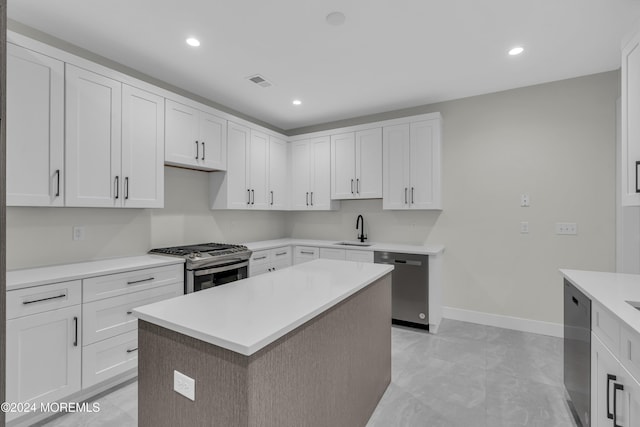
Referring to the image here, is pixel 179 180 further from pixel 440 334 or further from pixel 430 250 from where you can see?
pixel 440 334

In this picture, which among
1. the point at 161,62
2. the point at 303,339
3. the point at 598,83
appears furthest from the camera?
the point at 598,83

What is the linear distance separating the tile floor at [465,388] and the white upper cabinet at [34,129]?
1.55m

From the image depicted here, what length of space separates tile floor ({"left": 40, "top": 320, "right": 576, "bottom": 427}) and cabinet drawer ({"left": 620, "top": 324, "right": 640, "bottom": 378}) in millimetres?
958

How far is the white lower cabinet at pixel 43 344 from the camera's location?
1.76 meters

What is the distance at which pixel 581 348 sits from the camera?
5.59 ft

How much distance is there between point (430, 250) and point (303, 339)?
2.51 metres

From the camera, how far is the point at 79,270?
7.07 ft

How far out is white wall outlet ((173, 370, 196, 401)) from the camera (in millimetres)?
1049

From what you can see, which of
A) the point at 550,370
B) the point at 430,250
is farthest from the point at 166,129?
the point at 550,370

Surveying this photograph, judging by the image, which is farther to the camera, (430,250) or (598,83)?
(430,250)

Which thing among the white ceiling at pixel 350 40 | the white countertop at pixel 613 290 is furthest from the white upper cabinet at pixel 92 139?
the white countertop at pixel 613 290

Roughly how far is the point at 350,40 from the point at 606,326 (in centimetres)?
247

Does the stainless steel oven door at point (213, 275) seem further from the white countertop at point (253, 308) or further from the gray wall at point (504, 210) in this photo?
the white countertop at point (253, 308)

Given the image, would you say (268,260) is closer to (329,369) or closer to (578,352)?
(329,369)
